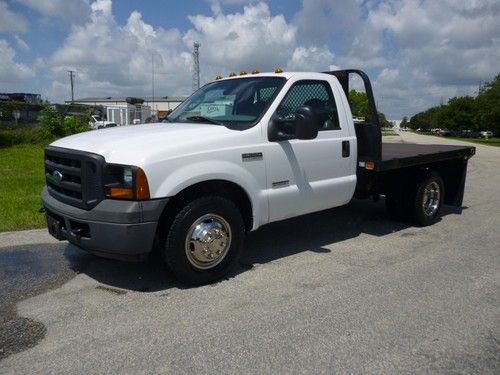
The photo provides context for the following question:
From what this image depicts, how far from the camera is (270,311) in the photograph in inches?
156

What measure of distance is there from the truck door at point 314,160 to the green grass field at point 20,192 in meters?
3.83

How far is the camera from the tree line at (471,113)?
56.6m

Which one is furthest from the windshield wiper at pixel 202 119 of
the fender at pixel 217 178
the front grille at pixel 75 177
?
the front grille at pixel 75 177

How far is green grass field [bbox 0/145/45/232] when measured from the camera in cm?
702

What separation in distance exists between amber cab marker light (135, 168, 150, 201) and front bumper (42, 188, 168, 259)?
1.9 inches

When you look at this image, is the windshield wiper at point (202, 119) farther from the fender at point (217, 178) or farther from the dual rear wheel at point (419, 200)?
the dual rear wheel at point (419, 200)

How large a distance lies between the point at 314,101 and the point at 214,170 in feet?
5.74

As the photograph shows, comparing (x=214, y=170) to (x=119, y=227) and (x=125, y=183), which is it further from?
(x=119, y=227)

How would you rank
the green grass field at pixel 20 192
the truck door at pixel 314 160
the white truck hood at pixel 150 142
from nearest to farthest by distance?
the white truck hood at pixel 150 142
the truck door at pixel 314 160
the green grass field at pixel 20 192

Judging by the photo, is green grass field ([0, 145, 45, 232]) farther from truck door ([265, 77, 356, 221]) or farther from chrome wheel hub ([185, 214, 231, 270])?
truck door ([265, 77, 356, 221])

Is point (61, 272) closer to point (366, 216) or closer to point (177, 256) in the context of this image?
point (177, 256)

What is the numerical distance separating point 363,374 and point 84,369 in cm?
175

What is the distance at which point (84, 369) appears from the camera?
122 inches

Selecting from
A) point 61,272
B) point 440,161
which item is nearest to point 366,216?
point 440,161
